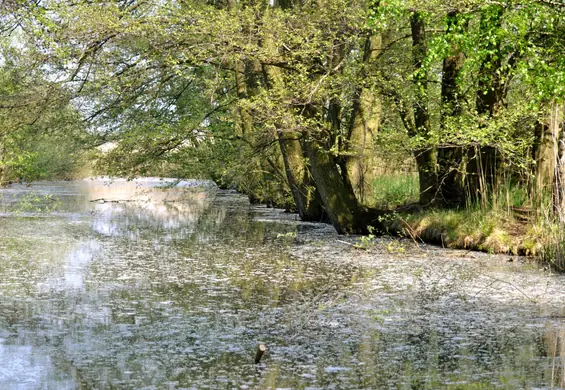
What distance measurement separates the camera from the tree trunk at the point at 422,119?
11320 mm

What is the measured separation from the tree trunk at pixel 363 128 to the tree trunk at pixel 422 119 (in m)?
0.67

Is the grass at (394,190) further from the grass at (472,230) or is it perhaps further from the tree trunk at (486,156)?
the tree trunk at (486,156)

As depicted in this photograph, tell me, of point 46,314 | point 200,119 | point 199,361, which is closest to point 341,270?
point 46,314

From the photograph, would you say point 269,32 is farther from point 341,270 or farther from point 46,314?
point 46,314

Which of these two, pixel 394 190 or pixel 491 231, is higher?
pixel 394 190

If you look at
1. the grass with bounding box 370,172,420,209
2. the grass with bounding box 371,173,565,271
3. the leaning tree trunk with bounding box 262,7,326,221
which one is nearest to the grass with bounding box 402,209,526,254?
the grass with bounding box 371,173,565,271

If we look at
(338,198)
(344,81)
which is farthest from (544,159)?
(338,198)

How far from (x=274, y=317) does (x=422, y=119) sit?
20.6ft

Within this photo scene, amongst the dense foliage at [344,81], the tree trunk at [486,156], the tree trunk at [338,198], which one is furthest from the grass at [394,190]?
the tree trunk at [486,156]

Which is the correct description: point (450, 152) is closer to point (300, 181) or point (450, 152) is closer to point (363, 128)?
point (363, 128)

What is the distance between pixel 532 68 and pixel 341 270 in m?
3.04

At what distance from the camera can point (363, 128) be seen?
1338 cm

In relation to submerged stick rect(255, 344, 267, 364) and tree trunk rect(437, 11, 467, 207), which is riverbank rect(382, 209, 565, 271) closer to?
tree trunk rect(437, 11, 467, 207)

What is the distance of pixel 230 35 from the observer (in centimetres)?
1177
